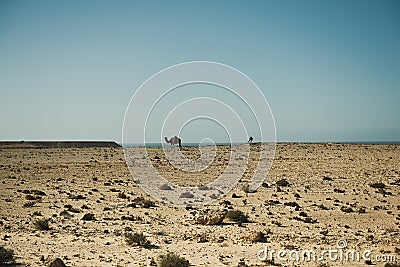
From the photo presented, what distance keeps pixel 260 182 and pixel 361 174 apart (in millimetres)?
9202

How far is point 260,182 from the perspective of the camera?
103ft

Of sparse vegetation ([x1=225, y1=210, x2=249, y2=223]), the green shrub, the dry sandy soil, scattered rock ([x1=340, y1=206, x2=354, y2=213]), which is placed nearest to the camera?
the green shrub

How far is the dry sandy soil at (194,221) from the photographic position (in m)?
12.9

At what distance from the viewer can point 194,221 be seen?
704 inches

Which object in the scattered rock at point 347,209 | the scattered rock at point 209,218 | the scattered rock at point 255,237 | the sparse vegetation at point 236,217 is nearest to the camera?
the scattered rock at point 255,237

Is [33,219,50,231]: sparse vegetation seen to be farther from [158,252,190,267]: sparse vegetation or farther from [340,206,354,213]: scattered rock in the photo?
[340,206,354,213]: scattered rock

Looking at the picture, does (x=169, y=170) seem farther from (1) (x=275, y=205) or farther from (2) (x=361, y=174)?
(1) (x=275, y=205)

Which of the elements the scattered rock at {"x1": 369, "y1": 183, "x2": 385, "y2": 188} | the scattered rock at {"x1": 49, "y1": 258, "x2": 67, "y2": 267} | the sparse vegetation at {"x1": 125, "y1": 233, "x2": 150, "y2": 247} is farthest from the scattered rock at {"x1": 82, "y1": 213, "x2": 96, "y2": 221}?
the scattered rock at {"x1": 369, "y1": 183, "x2": 385, "y2": 188}

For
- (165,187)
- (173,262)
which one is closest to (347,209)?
(173,262)

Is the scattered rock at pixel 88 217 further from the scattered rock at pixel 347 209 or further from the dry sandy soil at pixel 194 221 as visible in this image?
the scattered rock at pixel 347 209

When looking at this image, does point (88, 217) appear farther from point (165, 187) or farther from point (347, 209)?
point (347, 209)

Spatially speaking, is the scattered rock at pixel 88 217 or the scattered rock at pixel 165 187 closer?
the scattered rock at pixel 88 217

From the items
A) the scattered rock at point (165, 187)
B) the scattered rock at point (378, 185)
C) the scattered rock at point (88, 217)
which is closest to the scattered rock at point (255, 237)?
the scattered rock at point (88, 217)

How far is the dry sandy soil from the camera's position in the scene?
1294 centimetres
